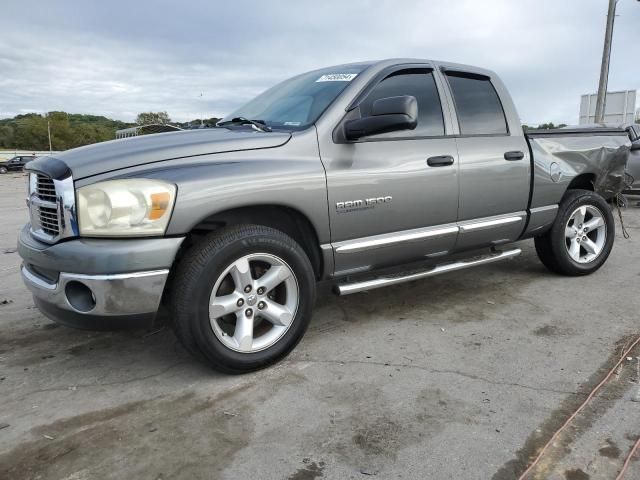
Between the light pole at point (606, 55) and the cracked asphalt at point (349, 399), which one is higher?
the light pole at point (606, 55)

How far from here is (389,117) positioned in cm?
306

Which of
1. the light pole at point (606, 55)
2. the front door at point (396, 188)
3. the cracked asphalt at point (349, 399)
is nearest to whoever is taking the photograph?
the cracked asphalt at point (349, 399)

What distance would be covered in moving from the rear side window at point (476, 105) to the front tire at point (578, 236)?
3.49 ft

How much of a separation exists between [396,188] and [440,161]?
18.1 inches

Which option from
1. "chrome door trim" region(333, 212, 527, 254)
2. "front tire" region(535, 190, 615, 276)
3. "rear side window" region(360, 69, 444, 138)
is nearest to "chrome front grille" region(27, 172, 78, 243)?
"chrome door trim" region(333, 212, 527, 254)

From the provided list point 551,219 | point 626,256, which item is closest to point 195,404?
point 551,219

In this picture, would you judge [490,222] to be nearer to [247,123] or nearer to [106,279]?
[247,123]

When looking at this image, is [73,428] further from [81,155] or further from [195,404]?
[81,155]

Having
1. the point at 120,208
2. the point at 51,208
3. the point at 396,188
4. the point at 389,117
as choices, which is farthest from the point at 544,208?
the point at 51,208

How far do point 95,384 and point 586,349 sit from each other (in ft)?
9.62

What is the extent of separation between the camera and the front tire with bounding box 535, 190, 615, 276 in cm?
466

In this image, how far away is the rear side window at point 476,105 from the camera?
156 inches

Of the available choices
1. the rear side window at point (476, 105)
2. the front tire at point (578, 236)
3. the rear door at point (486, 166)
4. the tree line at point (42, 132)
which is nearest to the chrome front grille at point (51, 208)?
the rear door at point (486, 166)

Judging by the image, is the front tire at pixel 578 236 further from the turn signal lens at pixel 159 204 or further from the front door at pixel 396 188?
the turn signal lens at pixel 159 204
